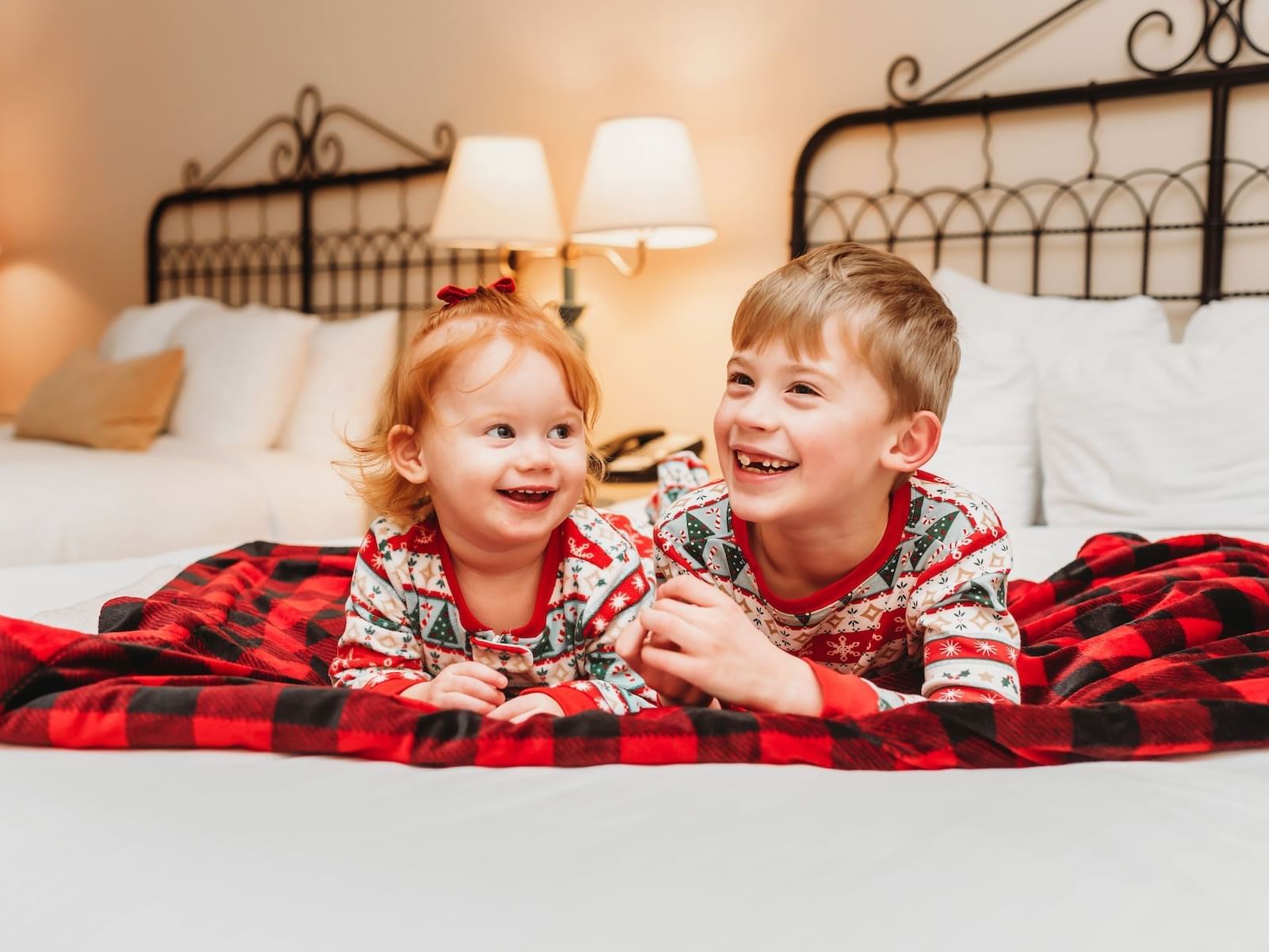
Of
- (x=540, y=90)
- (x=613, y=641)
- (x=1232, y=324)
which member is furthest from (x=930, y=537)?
(x=540, y=90)

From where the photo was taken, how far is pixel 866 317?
1001 millimetres

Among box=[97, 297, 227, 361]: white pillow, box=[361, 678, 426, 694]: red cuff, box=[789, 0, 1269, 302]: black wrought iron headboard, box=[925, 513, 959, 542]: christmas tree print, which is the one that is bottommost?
box=[361, 678, 426, 694]: red cuff

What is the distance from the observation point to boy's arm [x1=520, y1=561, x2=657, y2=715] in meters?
1.12

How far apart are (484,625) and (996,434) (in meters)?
1.23

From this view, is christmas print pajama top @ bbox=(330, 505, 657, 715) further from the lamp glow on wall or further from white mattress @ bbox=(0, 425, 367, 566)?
the lamp glow on wall

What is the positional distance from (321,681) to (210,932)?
61cm

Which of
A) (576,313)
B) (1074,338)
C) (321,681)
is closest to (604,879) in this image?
(321,681)

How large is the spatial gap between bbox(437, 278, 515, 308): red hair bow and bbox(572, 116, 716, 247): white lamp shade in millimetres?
1418

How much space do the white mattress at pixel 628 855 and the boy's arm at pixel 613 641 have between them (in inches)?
15.4

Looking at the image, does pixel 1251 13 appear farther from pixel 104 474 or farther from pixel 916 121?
pixel 104 474

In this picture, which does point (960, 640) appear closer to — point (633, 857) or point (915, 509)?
point (915, 509)

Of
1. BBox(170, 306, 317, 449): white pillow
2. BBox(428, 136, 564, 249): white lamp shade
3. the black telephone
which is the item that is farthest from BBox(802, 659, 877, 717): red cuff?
BBox(170, 306, 317, 449): white pillow

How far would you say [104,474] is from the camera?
2.53 metres

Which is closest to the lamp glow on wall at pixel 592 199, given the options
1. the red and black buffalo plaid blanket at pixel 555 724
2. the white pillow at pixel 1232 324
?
the white pillow at pixel 1232 324
